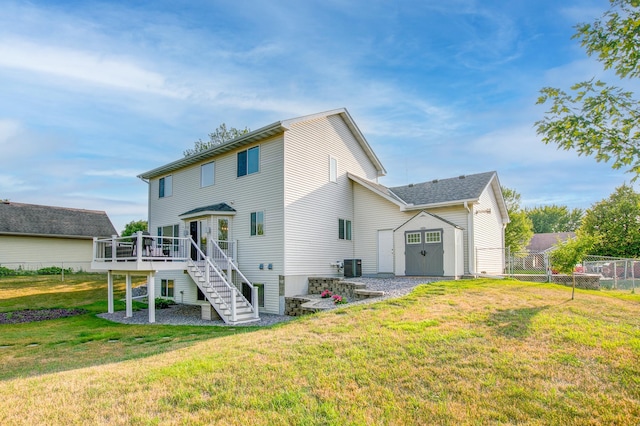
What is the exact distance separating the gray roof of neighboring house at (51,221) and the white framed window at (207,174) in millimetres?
18100

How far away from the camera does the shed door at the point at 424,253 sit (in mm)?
14945

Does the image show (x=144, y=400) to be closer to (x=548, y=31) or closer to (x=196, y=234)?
(x=548, y=31)

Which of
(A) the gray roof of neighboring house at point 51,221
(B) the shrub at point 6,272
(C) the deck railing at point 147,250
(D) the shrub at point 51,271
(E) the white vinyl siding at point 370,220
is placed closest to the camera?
(C) the deck railing at point 147,250

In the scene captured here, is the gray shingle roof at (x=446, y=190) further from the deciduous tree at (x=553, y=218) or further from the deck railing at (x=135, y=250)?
the deciduous tree at (x=553, y=218)

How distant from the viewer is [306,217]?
602 inches

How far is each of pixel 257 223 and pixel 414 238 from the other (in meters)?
6.71

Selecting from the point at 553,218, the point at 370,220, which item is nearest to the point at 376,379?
the point at 370,220

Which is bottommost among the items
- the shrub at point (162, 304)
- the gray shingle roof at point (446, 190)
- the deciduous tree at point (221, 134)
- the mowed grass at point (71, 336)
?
the shrub at point (162, 304)

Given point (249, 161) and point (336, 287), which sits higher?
point (249, 161)

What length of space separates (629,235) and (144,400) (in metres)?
39.5

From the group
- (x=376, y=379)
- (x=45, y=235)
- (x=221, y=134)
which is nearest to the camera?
(x=376, y=379)

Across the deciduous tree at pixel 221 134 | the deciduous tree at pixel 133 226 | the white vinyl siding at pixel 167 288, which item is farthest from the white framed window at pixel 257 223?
the deciduous tree at pixel 133 226

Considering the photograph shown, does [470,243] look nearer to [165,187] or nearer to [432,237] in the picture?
[432,237]

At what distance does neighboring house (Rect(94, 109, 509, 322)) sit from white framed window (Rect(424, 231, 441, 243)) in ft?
0.14
